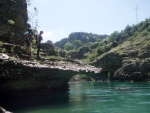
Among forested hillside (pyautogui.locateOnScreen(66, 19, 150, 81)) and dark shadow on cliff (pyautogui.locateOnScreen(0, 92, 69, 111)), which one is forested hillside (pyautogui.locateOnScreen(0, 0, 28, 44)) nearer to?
dark shadow on cliff (pyautogui.locateOnScreen(0, 92, 69, 111))

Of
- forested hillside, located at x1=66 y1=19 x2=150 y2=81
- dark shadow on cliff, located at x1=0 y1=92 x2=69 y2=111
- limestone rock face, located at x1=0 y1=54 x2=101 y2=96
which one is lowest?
dark shadow on cliff, located at x1=0 y1=92 x2=69 y2=111

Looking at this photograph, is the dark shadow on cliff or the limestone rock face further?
the limestone rock face

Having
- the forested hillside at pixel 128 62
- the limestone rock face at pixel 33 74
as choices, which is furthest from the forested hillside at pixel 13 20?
the forested hillside at pixel 128 62

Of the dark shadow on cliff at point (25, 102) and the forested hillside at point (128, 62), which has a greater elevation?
the forested hillside at point (128, 62)

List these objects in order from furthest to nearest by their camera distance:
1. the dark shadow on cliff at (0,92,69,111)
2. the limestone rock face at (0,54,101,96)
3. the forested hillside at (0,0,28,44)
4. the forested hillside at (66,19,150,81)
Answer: the forested hillside at (66,19,150,81)
the forested hillside at (0,0,28,44)
the limestone rock face at (0,54,101,96)
the dark shadow on cliff at (0,92,69,111)

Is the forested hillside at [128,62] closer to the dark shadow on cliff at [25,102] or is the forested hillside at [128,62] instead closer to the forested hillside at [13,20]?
the forested hillside at [13,20]

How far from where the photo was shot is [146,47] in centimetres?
9025

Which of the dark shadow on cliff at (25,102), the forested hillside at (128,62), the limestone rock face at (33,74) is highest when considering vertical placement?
the forested hillside at (128,62)

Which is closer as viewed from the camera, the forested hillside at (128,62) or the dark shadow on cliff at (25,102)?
the dark shadow on cliff at (25,102)

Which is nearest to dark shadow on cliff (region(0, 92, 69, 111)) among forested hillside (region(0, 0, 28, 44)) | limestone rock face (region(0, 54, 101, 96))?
limestone rock face (region(0, 54, 101, 96))

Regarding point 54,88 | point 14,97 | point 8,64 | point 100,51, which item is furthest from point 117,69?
point 8,64

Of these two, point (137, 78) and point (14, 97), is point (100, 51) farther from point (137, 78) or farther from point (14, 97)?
point (14, 97)

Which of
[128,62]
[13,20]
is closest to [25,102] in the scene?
[13,20]

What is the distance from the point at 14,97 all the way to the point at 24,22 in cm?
1085
